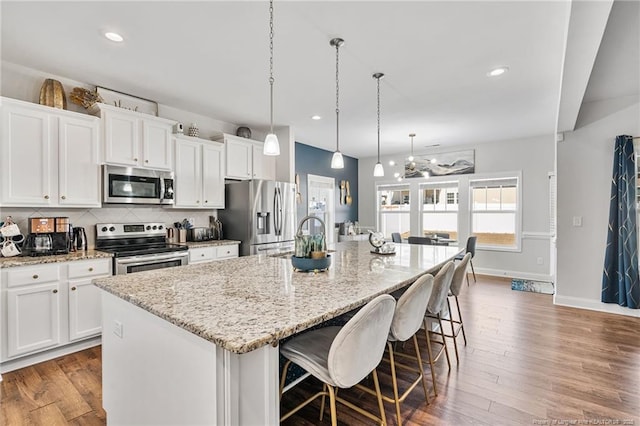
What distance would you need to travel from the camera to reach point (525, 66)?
286 cm

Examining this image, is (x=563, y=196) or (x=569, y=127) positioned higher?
(x=569, y=127)

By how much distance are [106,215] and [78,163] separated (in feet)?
2.14

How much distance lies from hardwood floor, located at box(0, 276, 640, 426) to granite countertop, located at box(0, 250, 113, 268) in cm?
87

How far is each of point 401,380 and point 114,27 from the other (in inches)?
131

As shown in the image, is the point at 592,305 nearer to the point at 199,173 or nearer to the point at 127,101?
the point at 199,173

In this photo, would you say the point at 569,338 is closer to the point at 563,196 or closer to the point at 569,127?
the point at 563,196

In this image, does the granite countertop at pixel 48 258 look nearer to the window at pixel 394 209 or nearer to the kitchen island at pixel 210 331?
the kitchen island at pixel 210 331

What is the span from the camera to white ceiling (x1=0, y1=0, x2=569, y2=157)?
2.09 m

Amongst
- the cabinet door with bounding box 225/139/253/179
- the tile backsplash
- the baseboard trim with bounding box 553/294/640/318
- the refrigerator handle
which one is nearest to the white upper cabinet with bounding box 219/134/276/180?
the cabinet door with bounding box 225/139/253/179

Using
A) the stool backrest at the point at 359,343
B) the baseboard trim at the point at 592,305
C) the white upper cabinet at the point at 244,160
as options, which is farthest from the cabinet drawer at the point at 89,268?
the baseboard trim at the point at 592,305

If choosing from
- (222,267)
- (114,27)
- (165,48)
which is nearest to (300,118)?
(165,48)

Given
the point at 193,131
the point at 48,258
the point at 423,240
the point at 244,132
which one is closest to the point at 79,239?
the point at 48,258

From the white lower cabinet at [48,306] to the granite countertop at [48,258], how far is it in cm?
4

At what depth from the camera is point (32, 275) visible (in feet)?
8.42
